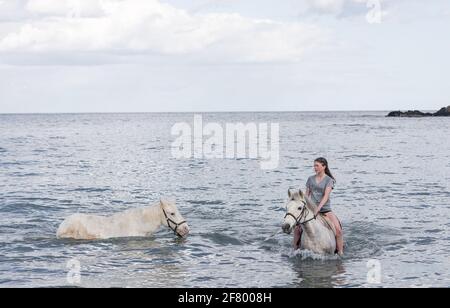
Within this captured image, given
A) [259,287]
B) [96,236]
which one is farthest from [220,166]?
[259,287]

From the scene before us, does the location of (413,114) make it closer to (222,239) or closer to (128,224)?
(222,239)

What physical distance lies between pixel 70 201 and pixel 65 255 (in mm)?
10742

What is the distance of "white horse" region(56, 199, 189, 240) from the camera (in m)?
16.0

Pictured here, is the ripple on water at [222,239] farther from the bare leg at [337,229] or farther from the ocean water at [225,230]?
the bare leg at [337,229]

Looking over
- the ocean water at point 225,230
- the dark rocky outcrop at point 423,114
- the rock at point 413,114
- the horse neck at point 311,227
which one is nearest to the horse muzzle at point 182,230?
the ocean water at point 225,230

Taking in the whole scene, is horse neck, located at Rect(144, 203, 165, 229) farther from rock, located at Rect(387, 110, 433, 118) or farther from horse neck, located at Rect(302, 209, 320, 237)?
rock, located at Rect(387, 110, 433, 118)

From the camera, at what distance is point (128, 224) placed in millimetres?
16250

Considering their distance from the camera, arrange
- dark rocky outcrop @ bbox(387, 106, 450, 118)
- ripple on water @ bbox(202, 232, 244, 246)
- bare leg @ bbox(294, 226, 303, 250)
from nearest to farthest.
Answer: bare leg @ bbox(294, 226, 303, 250)
ripple on water @ bbox(202, 232, 244, 246)
dark rocky outcrop @ bbox(387, 106, 450, 118)

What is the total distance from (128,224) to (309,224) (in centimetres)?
504

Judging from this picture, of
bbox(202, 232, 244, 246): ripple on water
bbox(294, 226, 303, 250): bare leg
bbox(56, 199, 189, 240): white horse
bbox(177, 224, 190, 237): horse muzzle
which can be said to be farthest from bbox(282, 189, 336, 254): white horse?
bbox(56, 199, 189, 240): white horse

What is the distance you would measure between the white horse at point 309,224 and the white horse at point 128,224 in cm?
353

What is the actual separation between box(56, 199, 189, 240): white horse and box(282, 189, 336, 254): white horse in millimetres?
3534

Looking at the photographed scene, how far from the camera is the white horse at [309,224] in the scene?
43.3ft
